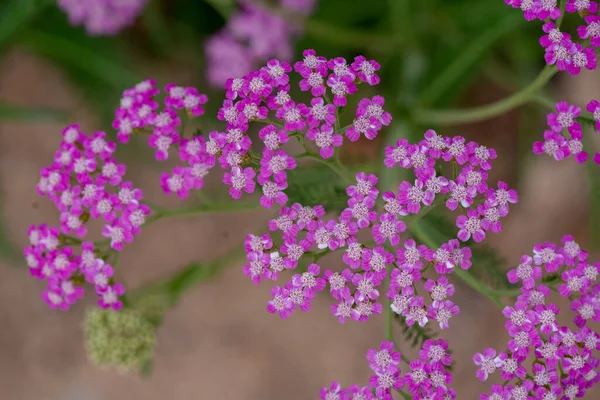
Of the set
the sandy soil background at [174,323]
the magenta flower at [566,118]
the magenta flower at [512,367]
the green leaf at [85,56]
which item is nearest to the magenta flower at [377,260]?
the magenta flower at [512,367]

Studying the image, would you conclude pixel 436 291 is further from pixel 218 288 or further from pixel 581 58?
pixel 218 288

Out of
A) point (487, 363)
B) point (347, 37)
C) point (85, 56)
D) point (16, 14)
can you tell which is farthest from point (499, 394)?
point (85, 56)

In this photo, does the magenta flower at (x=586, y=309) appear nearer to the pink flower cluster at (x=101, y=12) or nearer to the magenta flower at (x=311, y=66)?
the magenta flower at (x=311, y=66)

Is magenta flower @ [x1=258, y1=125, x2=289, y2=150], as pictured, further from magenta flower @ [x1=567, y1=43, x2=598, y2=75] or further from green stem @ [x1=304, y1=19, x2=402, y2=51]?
green stem @ [x1=304, y1=19, x2=402, y2=51]

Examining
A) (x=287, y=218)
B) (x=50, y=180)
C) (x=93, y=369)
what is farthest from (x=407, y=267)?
(x=93, y=369)

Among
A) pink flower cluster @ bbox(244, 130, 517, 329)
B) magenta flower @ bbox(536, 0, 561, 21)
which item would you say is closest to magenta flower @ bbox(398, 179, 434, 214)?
pink flower cluster @ bbox(244, 130, 517, 329)
